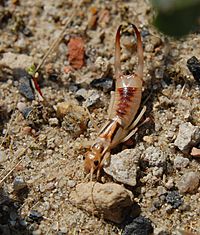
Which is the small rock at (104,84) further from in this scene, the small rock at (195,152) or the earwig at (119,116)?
the small rock at (195,152)

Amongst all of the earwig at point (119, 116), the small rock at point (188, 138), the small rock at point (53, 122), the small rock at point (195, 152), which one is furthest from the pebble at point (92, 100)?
the small rock at point (195, 152)

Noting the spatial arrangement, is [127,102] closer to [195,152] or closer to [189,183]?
[195,152]

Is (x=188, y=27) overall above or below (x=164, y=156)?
above

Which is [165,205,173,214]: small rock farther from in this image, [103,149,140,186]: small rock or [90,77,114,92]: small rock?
[90,77,114,92]: small rock

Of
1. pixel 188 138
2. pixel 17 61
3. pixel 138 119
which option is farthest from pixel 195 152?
pixel 17 61

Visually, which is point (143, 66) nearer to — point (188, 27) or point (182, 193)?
point (182, 193)

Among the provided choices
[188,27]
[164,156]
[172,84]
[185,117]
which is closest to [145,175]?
[164,156]
